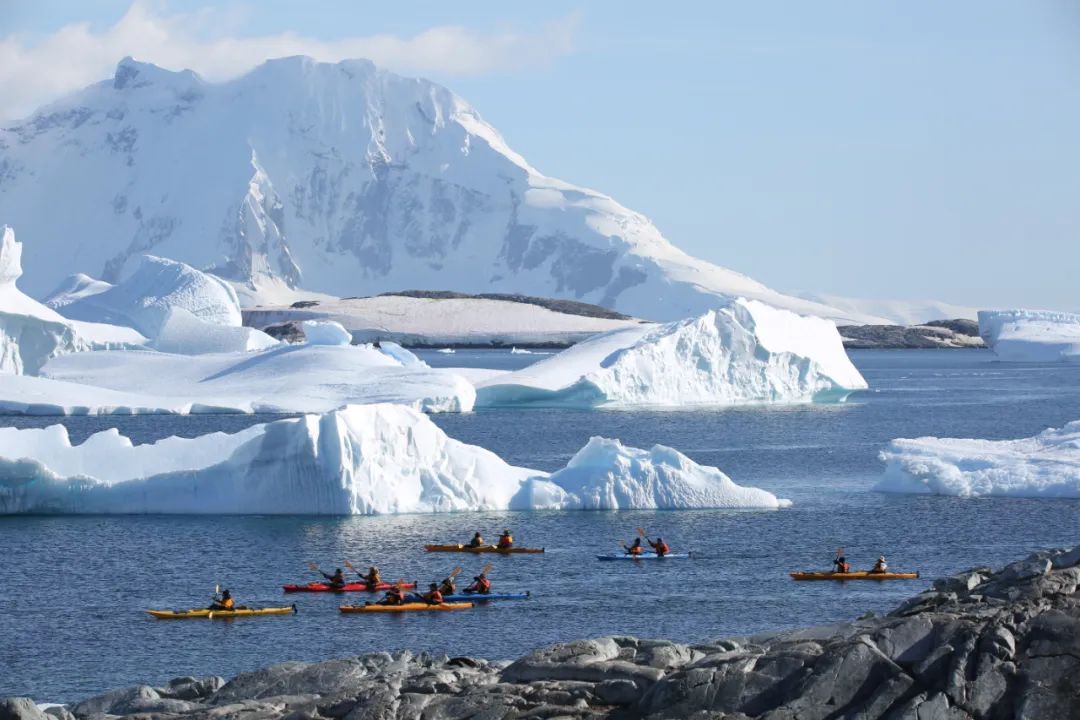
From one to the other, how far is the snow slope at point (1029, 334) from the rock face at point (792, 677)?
12109 cm

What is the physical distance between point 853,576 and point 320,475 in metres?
12.7

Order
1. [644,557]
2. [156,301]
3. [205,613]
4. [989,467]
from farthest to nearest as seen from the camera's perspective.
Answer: [156,301] < [989,467] < [644,557] < [205,613]

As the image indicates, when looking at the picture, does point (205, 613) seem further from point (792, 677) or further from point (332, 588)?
point (792, 677)

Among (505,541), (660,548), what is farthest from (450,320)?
(660,548)

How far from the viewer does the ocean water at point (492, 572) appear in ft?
90.6

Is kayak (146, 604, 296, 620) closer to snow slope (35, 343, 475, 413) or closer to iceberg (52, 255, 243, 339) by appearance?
snow slope (35, 343, 475, 413)

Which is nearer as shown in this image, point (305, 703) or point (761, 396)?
point (305, 703)

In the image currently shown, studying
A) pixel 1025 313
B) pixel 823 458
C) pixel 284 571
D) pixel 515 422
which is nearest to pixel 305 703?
pixel 284 571

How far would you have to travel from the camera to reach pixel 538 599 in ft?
104

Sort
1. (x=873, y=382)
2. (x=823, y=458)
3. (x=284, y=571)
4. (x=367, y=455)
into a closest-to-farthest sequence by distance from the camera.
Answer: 1. (x=284, y=571)
2. (x=367, y=455)
3. (x=823, y=458)
4. (x=873, y=382)

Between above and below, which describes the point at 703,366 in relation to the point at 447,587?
above

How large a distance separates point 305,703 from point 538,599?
1297 cm

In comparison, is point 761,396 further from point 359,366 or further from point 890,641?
point 890,641

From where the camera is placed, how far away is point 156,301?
9994 centimetres
